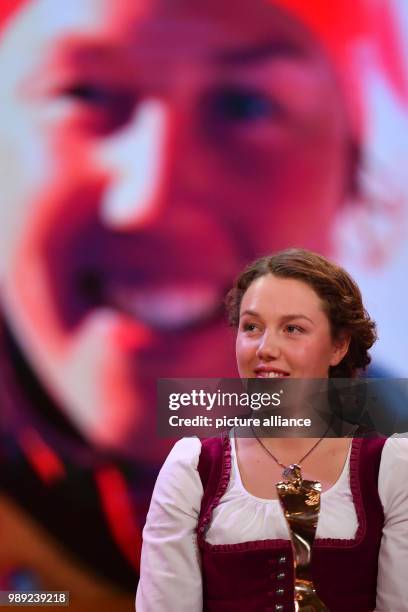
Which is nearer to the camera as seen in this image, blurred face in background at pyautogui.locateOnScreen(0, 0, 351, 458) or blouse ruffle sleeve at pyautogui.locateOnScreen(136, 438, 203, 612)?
blouse ruffle sleeve at pyautogui.locateOnScreen(136, 438, 203, 612)

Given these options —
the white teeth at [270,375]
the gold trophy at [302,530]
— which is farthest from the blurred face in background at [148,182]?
the gold trophy at [302,530]

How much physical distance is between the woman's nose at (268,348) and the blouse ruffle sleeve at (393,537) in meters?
0.21

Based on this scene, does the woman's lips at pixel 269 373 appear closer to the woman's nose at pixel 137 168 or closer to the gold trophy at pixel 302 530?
the gold trophy at pixel 302 530

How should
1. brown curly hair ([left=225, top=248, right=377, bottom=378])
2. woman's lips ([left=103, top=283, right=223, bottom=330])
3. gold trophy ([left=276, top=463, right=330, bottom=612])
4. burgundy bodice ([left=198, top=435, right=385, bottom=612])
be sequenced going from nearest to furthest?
gold trophy ([left=276, top=463, right=330, bottom=612]) < burgundy bodice ([left=198, top=435, right=385, bottom=612]) < brown curly hair ([left=225, top=248, right=377, bottom=378]) < woman's lips ([left=103, top=283, right=223, bottom=330])

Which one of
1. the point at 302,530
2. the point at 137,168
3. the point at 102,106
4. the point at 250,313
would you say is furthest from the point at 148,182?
the point at 302,530

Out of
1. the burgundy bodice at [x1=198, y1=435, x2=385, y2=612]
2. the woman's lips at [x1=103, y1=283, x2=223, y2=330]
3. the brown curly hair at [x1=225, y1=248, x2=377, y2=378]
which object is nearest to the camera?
the burgundy bodice at [x1=198, y1=435, x2=385, y2=612]

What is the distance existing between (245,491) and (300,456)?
0.30 ft

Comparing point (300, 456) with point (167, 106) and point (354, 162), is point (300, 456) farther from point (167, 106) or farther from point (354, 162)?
point (167, 106)

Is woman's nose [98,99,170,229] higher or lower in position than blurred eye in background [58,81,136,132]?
lower

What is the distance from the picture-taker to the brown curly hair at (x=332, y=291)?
1206 mm

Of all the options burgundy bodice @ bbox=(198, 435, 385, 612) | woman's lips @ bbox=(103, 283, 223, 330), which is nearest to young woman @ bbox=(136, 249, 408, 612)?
burgundy bodice @ bbox=(198, 435, 385, 612)

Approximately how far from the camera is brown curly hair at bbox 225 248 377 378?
1.21m

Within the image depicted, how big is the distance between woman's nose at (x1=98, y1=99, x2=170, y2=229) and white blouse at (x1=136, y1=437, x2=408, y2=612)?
2.53 feet

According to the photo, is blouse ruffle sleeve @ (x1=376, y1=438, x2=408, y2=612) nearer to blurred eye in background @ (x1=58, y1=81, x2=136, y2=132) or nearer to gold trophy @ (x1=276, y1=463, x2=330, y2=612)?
gold trophy @ (x1=276, y1=463, x2=330, y2=612)
